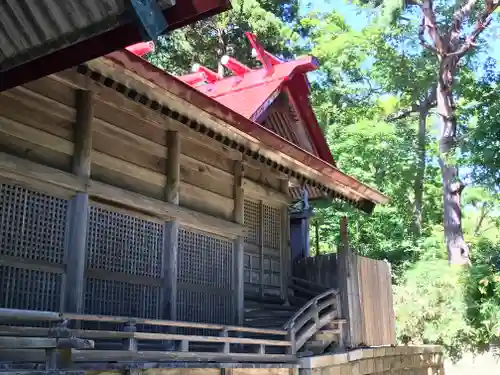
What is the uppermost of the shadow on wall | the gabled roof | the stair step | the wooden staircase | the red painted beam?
the gabled roof

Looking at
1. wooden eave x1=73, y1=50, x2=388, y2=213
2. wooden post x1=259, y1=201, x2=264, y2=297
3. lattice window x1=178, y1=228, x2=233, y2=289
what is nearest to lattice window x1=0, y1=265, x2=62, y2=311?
wooden eave x1=73, y1=50, x2=388, y2=213

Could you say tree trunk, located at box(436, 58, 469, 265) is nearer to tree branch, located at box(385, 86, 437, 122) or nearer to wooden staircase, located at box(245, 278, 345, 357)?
tree branch, located at box(385, 86, 437, 122)

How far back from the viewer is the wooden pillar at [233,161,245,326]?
9.00 m

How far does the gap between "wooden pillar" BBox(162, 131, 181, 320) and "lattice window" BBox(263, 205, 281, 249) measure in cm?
317

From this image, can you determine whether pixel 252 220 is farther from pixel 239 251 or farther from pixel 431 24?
pixel 431 24

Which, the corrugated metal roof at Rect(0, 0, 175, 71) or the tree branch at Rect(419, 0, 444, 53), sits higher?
the tree branch at Rect(419, 0, 444, 53)

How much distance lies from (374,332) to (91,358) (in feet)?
21.3

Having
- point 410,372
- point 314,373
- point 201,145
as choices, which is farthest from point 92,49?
point 410,372

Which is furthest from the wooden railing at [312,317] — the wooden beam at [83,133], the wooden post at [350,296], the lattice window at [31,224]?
the wooden beam at [83,133]

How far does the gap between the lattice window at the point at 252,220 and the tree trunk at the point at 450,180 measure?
332 inches

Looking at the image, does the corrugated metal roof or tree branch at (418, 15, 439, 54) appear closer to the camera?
the corrugated metal roof

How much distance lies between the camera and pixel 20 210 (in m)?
6.04

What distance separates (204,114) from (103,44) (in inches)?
141

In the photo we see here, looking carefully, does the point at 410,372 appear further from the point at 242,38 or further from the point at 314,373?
the point at 242,38
